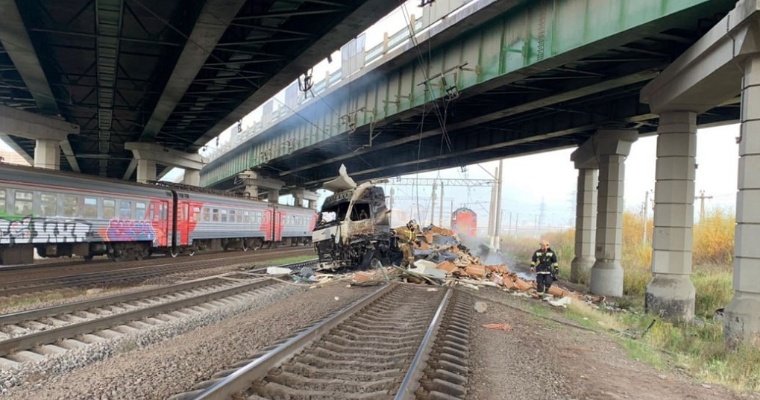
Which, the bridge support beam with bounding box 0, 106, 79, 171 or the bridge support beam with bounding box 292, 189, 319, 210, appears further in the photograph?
the bridge support beam with bounding box 292, 189, 319, 210

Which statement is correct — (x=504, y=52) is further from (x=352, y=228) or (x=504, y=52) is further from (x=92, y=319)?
(x=92, y=319)

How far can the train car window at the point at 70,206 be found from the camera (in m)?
16.9

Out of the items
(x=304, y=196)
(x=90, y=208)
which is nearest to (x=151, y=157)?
(x=90, y=208)

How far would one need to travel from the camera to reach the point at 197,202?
981 inches

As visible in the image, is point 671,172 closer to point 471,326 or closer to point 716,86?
point 716,86

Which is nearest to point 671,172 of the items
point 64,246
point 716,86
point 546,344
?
point 716,86

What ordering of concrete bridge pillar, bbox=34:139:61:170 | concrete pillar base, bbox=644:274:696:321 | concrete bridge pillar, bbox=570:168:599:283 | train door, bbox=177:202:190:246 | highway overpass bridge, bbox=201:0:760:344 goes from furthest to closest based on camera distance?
1. concrete bridge pillar, bbox=34:139:61:170
2. concrete bridge pillar, bbox=570:168:599:283
3. train door, bbox=177:202:190:246
4. concrete pillar base, bbox=644:274:696:321
5. highway overpass bridge, bbox=201:0:760:344

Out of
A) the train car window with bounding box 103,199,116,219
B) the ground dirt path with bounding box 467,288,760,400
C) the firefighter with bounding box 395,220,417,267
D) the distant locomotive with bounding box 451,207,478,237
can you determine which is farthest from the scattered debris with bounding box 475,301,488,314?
the distant locomotive with bounding box 451,207,478,237

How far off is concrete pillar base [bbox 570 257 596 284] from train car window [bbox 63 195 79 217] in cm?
2144

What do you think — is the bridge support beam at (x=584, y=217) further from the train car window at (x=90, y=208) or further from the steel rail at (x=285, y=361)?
the train car window at (x=90, y=208)

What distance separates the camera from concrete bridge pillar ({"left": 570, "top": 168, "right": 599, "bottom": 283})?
2472cm

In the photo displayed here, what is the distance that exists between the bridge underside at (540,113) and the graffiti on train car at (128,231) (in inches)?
389

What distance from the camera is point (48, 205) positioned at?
16.2 meters

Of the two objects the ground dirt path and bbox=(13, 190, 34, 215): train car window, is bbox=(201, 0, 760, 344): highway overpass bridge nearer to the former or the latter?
the ground dirt path
